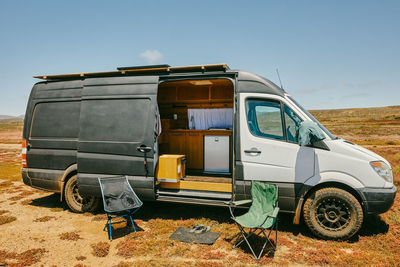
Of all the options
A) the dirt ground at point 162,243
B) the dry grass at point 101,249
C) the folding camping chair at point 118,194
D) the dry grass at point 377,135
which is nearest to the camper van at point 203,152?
the folding camping chair at point 118,194

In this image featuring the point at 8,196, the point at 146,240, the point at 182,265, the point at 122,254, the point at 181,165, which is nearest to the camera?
the point at 182,265

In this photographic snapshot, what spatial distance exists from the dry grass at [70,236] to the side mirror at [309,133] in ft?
14.7

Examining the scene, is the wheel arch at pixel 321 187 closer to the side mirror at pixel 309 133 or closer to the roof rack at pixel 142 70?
the side mirror at pixel 309 133

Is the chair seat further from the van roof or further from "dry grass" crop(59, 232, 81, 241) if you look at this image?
"dry grass" crop(59, 232, 81, 241)

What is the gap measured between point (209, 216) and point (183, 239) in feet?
3.84

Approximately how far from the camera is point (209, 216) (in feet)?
18.3

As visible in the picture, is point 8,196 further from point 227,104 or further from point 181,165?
point 227,104

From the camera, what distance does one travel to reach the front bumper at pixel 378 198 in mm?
4234

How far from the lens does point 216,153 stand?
7109 mm

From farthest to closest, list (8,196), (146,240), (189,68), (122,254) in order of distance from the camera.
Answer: (8,196) < (189,68) < (146,240) < (122,254)

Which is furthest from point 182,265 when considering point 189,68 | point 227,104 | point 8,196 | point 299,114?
point 8,196

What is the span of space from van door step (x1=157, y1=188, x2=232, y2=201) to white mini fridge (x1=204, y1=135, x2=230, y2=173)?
1772mm

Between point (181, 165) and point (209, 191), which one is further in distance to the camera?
point (181, 165)

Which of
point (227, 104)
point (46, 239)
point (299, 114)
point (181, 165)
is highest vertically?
point (227, 104)
